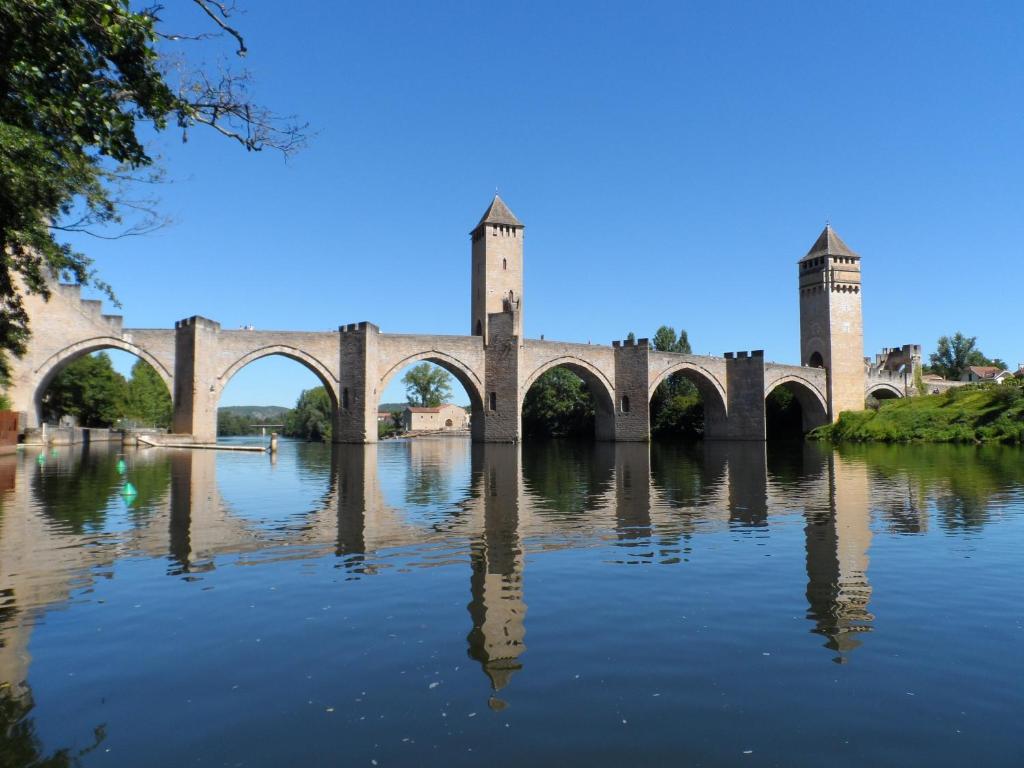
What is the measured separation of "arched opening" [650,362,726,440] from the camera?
155ft

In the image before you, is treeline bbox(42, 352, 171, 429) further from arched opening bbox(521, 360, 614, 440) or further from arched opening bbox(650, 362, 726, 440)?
arched opening bbox(650, 362, 726, 440)

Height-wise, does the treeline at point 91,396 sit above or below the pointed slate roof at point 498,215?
below

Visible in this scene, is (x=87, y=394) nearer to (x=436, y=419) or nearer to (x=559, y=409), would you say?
(x=559, y=409)

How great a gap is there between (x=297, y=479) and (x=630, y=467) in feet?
32.8

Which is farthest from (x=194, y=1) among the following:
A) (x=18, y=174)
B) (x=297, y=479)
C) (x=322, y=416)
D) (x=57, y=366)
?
(x=322, y=416)

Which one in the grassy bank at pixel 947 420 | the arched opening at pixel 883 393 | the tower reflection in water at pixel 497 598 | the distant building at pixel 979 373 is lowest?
the tower reflection in water at pixel 497 598

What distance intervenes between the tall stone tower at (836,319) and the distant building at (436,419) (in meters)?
40.2

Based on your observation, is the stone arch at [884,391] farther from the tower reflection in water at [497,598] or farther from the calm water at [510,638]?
the tower reflection in water at [497,598]

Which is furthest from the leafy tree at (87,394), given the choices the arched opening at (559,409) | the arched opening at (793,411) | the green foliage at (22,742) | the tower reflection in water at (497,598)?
the green foliage at (22,742)

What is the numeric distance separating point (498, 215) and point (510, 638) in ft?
119

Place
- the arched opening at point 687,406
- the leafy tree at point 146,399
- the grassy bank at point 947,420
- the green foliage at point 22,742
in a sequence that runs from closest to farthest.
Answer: the green foliage at point 22,742 → the grassy bank at point 947,420 → the arched opening at point 687,406 → the leafy tree at point 146,399

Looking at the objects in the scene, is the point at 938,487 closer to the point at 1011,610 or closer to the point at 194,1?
the point at 1011,610

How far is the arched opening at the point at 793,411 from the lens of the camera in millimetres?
51219

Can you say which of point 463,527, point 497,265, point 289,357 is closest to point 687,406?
point 497,265
